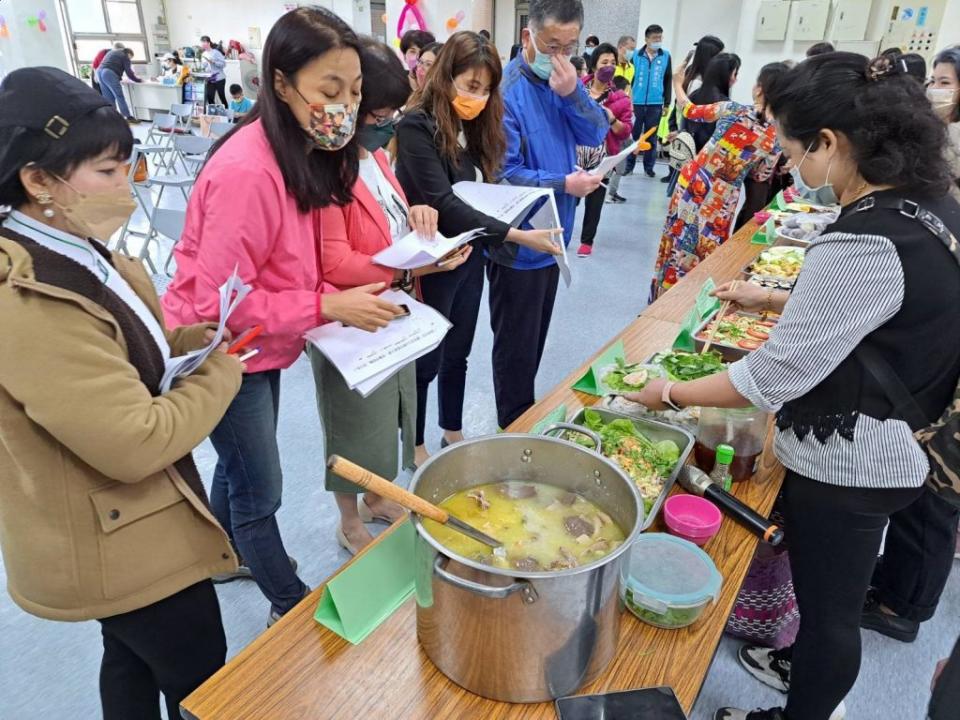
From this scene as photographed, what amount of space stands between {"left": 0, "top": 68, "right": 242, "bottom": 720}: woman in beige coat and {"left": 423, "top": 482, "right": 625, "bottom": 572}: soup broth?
0.42 m

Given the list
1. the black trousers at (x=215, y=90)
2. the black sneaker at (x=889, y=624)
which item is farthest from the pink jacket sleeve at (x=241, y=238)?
the black trousers at (x=215, y=90)

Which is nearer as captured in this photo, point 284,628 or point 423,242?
point 284,628

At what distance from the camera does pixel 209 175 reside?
1.20 meters

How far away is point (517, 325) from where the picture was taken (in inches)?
91.8

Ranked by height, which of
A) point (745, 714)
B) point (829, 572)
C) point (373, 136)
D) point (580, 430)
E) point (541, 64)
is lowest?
point (745, 714)

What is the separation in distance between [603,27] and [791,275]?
9.20m

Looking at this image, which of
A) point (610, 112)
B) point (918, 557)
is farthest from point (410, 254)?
point (610, 112)

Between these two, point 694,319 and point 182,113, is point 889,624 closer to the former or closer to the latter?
point 694,319

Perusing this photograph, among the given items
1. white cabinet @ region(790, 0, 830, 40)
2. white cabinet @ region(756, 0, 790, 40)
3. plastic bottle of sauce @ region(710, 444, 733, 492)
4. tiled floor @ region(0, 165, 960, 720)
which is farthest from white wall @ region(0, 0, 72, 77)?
white cabinet @ region(790, 0, 830, 40)

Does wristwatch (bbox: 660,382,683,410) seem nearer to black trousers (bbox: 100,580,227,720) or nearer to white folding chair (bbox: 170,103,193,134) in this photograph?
A: black trousers (bbox: 100,580,227,720)

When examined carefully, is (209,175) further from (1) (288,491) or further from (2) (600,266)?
(2) (600,266)

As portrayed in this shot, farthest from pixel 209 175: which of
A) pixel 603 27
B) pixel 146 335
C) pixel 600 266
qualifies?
pixel 603 27

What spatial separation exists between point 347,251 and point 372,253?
3.3 inches

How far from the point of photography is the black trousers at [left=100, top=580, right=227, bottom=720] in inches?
40.1
